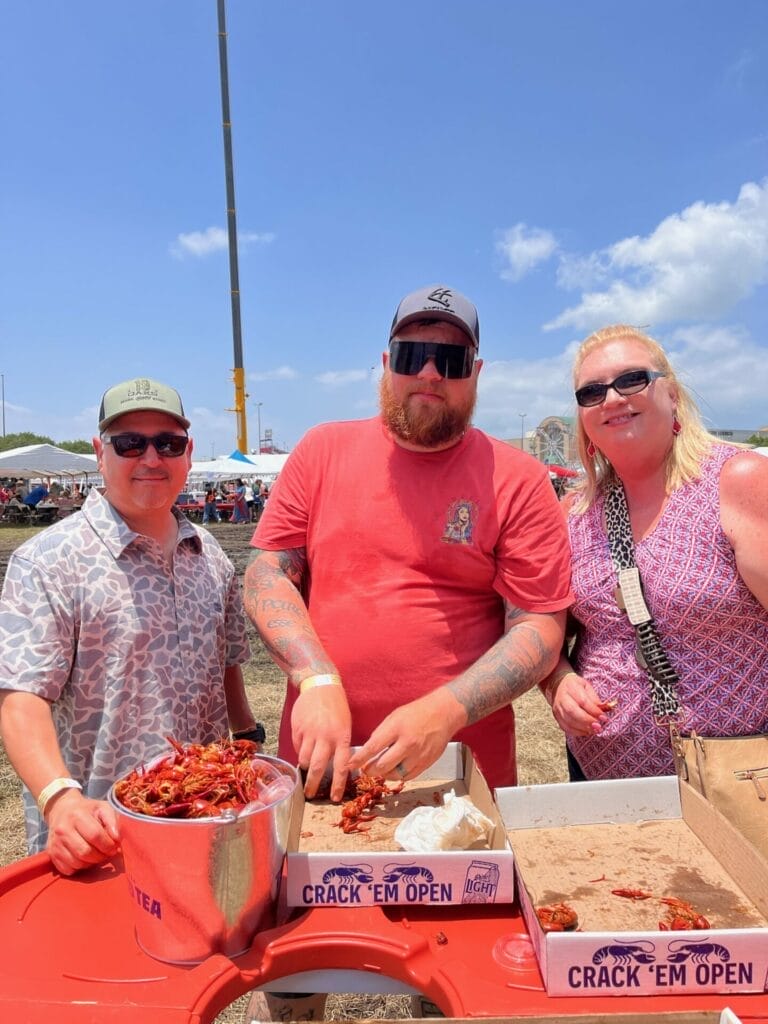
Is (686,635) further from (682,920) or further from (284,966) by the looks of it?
(284,966)

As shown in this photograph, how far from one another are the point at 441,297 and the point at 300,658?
124cm

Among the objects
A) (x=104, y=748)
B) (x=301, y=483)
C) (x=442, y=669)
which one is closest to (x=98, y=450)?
(x=301, y=483)

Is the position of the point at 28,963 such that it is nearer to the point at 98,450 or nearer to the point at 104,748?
the point at 104,748

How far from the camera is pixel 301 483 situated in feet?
8.35

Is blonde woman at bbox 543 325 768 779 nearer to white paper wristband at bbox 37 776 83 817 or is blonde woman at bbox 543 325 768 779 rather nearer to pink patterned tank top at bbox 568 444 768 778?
pink patterned tank top at bbox 568 444 768 778

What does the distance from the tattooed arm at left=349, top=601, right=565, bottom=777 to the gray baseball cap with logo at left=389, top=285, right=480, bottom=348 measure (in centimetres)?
93

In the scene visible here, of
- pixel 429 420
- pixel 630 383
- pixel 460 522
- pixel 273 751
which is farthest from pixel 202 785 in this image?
pixel 273 751

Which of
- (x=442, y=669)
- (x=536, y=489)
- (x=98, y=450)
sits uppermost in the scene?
(x=98, y=450)

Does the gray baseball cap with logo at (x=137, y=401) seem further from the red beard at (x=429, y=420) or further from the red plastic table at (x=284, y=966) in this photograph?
the red plastic table at (x=284, y=966)

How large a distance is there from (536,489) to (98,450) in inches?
57.7

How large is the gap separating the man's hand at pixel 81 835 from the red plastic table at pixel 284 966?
0.11 meters

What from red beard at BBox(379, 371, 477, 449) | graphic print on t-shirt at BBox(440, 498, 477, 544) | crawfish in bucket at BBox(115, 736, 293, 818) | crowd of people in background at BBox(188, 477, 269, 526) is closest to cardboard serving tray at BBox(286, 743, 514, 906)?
crawfish in bucket at BBox(115, 736, 293, 818)

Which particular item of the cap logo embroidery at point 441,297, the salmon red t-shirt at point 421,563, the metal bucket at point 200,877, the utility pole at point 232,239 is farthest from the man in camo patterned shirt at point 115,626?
the utility pole at point 232,239

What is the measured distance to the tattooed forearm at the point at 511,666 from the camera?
2041mm
